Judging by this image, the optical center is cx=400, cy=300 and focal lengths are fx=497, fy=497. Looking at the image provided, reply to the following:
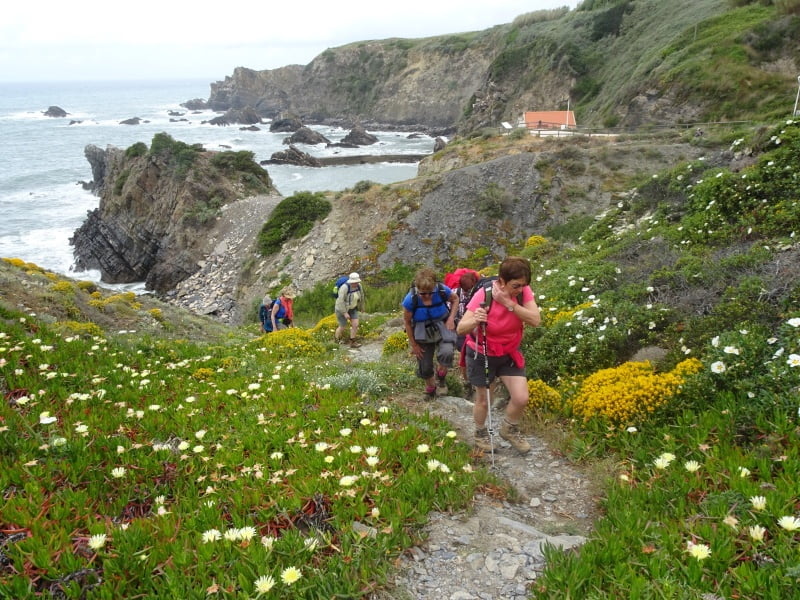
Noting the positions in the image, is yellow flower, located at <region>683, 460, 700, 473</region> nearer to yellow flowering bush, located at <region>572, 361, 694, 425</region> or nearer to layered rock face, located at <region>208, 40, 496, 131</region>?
yellow flowering bush, located at <region>572, 361, 694, 425</region>

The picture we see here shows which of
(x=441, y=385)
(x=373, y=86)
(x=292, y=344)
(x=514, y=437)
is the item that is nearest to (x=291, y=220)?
(x=292, y=344)

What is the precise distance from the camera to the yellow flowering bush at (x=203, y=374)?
716 centimetres

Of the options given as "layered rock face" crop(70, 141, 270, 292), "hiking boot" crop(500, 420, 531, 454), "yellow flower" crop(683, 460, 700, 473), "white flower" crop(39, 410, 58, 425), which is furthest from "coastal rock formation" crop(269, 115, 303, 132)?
"yellow flower" crop(683, 460, 700, 473)

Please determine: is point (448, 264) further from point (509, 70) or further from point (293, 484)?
point (509, 70)

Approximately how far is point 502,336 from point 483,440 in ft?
4.12

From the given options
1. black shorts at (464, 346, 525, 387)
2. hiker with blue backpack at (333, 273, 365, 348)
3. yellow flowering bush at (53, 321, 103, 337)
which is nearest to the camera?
black shorts at (464, 346, 525, 387)

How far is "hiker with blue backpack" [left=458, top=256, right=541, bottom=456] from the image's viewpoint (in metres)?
4.66

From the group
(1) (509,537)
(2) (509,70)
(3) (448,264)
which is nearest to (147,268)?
(3) (448,264)

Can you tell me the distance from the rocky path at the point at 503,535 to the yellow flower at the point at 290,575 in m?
0.50

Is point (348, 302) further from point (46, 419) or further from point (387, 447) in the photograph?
point (46, 419)

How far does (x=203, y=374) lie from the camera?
728 cm

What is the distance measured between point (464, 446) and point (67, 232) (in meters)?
50.0

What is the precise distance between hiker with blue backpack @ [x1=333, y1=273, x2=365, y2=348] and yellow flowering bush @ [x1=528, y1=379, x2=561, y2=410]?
17.0 feet

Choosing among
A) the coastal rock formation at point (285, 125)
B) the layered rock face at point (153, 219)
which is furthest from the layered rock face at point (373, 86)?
the layered rock face at point (153, 219)
